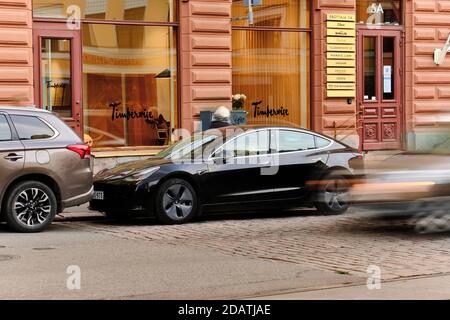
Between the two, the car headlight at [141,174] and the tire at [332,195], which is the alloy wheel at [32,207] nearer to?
the car headlight at [141,174]

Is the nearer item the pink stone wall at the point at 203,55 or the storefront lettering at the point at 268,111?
the pink stone wall at the point at 203,55

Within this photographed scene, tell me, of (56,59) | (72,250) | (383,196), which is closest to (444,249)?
(383,196)

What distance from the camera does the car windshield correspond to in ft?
44.3

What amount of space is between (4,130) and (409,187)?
5464 millimetres

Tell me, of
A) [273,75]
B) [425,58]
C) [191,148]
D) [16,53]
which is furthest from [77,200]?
[425,58]

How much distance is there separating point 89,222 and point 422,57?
39.6ft

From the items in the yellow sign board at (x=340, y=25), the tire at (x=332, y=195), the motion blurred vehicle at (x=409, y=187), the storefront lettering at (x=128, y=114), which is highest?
the yellow sign board at (x=340, y=25)

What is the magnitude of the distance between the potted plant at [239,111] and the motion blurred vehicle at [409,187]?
8.09 meters

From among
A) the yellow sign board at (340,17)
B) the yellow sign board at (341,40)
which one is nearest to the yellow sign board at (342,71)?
the yellow sign board at (341,40)

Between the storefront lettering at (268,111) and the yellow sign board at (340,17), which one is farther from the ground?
the yellow sign board at (340,17)

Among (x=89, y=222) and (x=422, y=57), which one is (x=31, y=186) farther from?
(x=422, y=57)

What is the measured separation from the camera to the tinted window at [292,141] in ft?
46.0

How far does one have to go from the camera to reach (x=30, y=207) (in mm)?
11953
